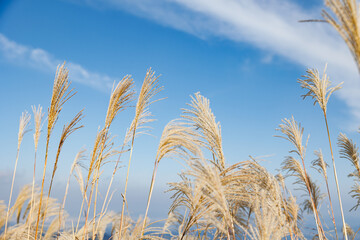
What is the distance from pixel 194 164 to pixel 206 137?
0.98 m

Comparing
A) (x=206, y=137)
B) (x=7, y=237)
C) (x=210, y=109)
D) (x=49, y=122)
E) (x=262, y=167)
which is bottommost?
(x=7, y=237)

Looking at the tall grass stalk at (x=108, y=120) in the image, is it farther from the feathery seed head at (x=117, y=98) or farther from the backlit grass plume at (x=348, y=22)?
the backlit grass plume at (x=348, y=22)

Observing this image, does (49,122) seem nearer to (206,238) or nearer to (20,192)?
(206,238)

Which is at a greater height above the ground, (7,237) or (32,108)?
(32,108)

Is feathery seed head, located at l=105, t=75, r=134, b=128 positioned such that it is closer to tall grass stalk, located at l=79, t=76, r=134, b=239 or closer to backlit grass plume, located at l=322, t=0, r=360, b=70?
tall grass stalk, located at l=79, t=76, r=134, b=239

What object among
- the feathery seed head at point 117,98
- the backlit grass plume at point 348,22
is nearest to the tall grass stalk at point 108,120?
the feathery seed head at point 117,98

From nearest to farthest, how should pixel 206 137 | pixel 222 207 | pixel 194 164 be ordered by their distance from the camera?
pixel 222 207, pixel 194 164, pixel 206 137

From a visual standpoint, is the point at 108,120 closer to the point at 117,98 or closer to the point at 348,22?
the point at 117,98

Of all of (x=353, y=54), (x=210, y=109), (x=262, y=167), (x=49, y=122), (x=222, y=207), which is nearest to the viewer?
(x=353, y=54)

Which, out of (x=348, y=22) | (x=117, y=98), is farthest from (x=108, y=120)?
(x=348, y=22)

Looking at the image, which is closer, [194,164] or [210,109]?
[194,164]

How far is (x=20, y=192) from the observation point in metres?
5.07

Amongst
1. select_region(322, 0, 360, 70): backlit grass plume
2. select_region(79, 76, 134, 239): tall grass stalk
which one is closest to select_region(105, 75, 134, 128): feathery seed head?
select_region(79, 76, 134, 239): tall grass stalk

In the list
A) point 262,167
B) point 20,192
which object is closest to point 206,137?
point 262,167
